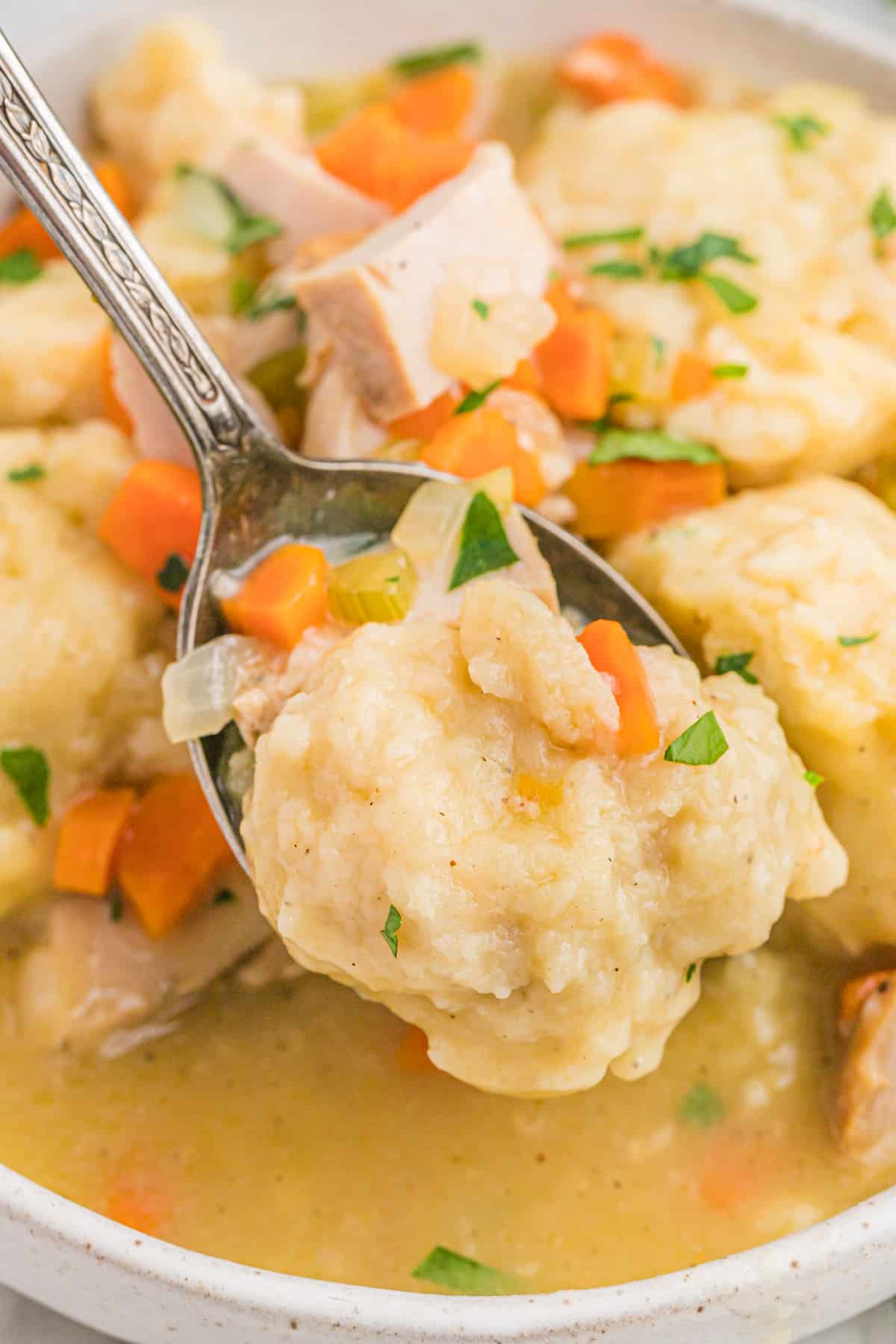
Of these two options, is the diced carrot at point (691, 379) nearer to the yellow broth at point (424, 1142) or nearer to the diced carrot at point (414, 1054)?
the yellow broth at point (424, 1142)

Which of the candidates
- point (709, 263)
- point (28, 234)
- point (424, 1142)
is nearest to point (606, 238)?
point (709, 263)

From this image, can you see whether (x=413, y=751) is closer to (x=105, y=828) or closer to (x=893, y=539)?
(x=105, y=828)

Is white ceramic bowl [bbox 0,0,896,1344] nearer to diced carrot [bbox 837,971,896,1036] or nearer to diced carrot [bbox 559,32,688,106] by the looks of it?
diced carrot [bbox 837,971,896,1036]

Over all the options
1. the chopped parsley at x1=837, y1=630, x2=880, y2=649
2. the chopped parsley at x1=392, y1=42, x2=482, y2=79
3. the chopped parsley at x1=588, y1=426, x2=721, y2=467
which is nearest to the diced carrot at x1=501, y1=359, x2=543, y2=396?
the chopped parsley at x1=588, y1=426, x2=721, y2=467

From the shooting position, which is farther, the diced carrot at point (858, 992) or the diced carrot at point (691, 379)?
the diced carrot at point (691, 379)

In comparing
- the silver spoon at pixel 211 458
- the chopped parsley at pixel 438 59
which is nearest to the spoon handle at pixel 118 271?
the silver spoon at pixel 211 458

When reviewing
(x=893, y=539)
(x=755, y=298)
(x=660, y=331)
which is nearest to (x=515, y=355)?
(x=660, y=331)
